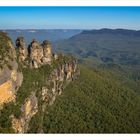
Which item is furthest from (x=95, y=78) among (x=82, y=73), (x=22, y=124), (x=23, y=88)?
(x=22, y=124)

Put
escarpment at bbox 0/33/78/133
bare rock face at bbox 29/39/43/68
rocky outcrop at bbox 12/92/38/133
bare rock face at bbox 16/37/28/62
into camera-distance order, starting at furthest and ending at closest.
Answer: bare rock face at bbox 29/39/43/68, bare rock face at bbox 16/37/28/62, rocky outcrop at bbox 12/92/38/133, escarpment at bbox 0/33/78/133

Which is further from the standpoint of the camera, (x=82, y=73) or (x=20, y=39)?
(x=82, y=73)

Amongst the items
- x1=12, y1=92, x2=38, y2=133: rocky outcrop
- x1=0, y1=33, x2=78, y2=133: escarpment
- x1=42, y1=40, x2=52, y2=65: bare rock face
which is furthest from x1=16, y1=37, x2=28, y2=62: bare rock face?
x1=12, y1=92, x2=38, y2=133: rocky outcrop

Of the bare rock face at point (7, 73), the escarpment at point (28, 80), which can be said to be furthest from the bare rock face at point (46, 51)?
the bare rock face at point (7, 73)

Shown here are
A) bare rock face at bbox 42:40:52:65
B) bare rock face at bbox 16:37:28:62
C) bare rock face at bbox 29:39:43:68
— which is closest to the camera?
bare rock face at bbox 16:37:28:62

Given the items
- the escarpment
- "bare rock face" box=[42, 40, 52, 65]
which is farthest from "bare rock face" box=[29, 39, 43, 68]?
"bare rock face" box=[42, 40, 52, 65]

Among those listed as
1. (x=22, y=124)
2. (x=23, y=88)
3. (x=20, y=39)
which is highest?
(x=20, y=39)

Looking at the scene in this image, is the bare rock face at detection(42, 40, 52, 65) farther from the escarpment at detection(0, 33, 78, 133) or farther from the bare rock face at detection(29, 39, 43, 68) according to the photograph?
the bare rock face at detection(29, 39, 43, 68)

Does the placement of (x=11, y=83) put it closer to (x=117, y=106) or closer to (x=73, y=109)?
(x=73, y=109)

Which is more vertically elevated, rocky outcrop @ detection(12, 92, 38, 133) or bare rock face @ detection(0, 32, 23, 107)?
bare rock face @ detection(0, 32, 23, 107)

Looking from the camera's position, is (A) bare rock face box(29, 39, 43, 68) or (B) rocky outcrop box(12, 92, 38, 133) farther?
(A) bare rock face box(29, 39, 43, 68)
